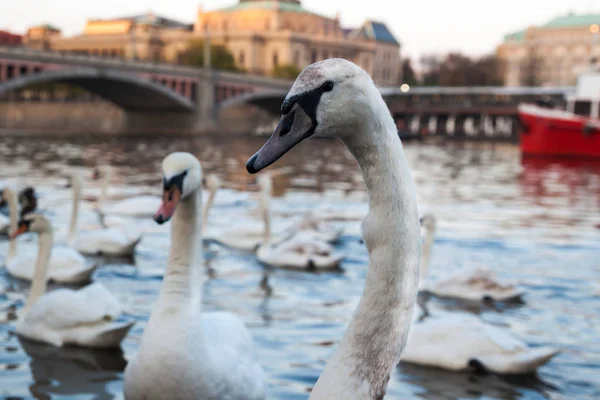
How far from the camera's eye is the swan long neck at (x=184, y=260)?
4.78 meters

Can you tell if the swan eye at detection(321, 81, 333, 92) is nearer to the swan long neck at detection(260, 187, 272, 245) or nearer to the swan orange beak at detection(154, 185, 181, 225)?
the swan orange beak at detection(154, 185, 181, 225)

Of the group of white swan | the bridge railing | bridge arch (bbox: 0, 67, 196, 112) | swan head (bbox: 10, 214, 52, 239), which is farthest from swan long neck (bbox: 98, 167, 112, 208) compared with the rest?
the bridge railing

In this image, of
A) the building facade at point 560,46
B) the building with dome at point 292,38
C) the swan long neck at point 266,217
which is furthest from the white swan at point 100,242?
the building facade at point 560,46

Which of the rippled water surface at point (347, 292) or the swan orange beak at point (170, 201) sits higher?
the swan orange beak at point (170, 201)

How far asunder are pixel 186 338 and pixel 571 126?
124 feet

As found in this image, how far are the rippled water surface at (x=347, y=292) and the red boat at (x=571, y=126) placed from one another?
1690 centimetres

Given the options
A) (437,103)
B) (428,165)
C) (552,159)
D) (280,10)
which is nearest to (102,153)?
(428,165)

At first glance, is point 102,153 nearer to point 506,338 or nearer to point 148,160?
point 148,160

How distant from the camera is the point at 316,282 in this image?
9.98 m

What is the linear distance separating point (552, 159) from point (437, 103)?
45372 mm

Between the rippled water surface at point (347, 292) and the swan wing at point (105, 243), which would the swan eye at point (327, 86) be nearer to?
the rippled water surface at point (347, 292)

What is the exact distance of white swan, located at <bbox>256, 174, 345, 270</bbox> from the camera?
1057cm

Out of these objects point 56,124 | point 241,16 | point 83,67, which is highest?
point 241,16

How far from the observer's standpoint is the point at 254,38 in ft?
385
